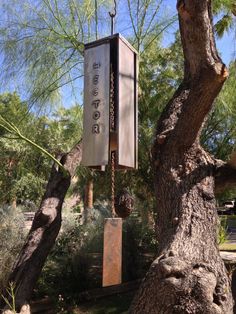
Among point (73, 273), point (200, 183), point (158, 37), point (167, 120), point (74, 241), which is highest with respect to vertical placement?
point (158, 37)

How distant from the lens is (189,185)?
3490 mm

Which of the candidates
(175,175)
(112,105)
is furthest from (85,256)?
(112,105)

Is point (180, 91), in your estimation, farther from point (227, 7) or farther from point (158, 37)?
point (158, 37)

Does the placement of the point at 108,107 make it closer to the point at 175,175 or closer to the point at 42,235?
the point at 175,175

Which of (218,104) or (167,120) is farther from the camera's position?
(218,104)

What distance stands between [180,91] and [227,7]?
197cm

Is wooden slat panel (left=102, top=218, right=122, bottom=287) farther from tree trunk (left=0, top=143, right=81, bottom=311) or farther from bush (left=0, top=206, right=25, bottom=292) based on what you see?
bush (left=0, top=206, right=25, bottom=292)

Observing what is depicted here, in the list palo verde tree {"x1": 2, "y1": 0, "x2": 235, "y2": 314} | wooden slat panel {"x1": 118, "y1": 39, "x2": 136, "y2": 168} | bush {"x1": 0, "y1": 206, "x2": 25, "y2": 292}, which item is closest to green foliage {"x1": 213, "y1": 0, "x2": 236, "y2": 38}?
palo verde tree {"x1": 2, "y1": 0, "x2": 235, "y2": 314}

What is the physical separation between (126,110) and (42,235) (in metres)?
2.89

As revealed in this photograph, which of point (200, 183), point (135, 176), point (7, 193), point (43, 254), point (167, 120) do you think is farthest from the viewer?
point (7, 193)

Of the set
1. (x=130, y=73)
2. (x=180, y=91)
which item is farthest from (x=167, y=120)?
(x=130, y=73)

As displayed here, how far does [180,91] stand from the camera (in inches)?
162

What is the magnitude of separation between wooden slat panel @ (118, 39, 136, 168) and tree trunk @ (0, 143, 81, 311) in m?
2.72

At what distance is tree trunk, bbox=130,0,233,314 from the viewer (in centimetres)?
264
